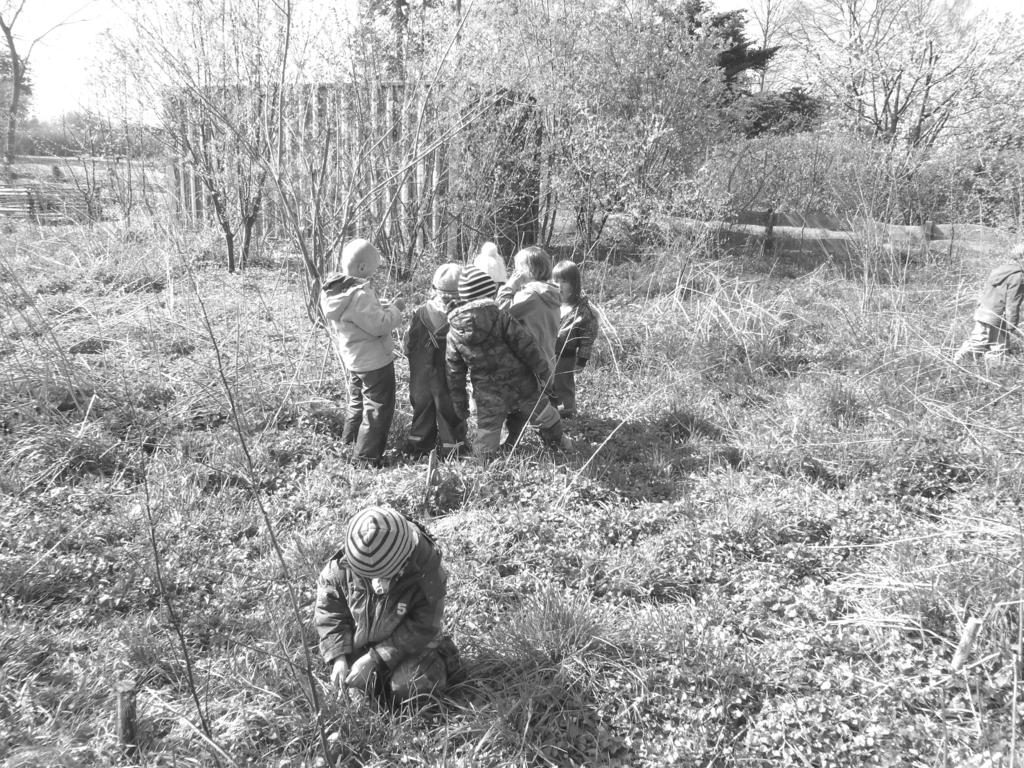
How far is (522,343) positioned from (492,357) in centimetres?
21

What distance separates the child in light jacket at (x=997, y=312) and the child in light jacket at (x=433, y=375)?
13.6 ft

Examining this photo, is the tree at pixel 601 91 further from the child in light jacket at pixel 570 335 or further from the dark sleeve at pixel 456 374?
the dark sleeve at pixel 456 374

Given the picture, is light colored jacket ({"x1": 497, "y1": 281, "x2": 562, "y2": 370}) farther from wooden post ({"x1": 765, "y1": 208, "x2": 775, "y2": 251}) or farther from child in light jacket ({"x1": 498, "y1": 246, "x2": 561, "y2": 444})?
wooden post ({"x1": 765, "y1": 208, "x2": 775, "y2": 251})

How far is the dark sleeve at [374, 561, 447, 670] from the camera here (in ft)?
7.79

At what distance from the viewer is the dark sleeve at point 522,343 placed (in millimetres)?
4000

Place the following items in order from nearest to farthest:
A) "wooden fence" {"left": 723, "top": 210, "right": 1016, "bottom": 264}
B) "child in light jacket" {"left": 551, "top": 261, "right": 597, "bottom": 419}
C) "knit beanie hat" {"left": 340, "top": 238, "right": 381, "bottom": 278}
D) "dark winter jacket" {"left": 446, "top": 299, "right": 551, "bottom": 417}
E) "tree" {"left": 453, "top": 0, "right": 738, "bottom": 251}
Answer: "dark winter jacket" {"left": 446, "top": 299, "right": 551, "bottom": 417}, "knit beanie hat" {"left": 340, "top": 238, "right": 381, "bottom": 278}, "child in light jacket" {"left": 551, "top": 261, "right": 597, "bottom": 419}, "wooden fence" {"left": 723, "top": 210, "right": 1016, "bottom": 264}, "tree" {"left": 453, "top": 0, "right": 738, "bottom": 251}

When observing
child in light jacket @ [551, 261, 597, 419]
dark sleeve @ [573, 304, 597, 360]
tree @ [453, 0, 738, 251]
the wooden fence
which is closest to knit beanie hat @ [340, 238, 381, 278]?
child in light jacket @ [551, 261, 597, 419]

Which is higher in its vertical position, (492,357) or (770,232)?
(770,232)

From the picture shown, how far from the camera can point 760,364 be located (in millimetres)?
5902

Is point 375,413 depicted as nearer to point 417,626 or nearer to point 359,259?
point 359,259

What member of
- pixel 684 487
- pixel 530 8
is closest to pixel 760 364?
pixel 684 487

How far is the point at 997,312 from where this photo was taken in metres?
5.67

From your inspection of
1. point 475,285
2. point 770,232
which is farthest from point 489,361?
point 770,232

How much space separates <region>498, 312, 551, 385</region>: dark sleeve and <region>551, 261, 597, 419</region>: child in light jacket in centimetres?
71
